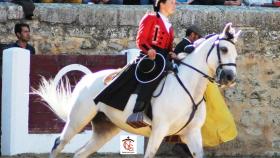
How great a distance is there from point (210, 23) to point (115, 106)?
3861 millimetres

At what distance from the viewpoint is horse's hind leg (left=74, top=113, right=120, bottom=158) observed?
866 cm

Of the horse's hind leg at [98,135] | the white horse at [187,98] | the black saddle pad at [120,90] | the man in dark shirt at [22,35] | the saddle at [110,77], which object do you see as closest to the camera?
the white horse at [187,98]

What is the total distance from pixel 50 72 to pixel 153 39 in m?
3.04

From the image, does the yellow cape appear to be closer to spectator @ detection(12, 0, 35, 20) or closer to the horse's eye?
spectator @ detection(12, 0, 35, 20)

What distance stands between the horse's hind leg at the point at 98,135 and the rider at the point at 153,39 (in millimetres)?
587

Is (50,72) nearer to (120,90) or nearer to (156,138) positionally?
(120,90)

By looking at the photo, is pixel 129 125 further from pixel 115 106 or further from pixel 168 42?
pixel 168 42

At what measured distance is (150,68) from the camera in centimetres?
821

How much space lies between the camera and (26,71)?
10930 millimetres

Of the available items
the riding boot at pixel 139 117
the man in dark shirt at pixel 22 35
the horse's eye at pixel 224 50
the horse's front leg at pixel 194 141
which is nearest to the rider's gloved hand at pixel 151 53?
the riding boot at pixel 139 117

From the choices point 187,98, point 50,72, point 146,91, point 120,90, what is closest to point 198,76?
point 187,98

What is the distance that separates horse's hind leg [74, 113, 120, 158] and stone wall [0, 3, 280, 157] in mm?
2917

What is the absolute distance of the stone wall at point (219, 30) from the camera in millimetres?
11690

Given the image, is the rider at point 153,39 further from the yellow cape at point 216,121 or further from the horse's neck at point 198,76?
the yellow cape at point 216,121
